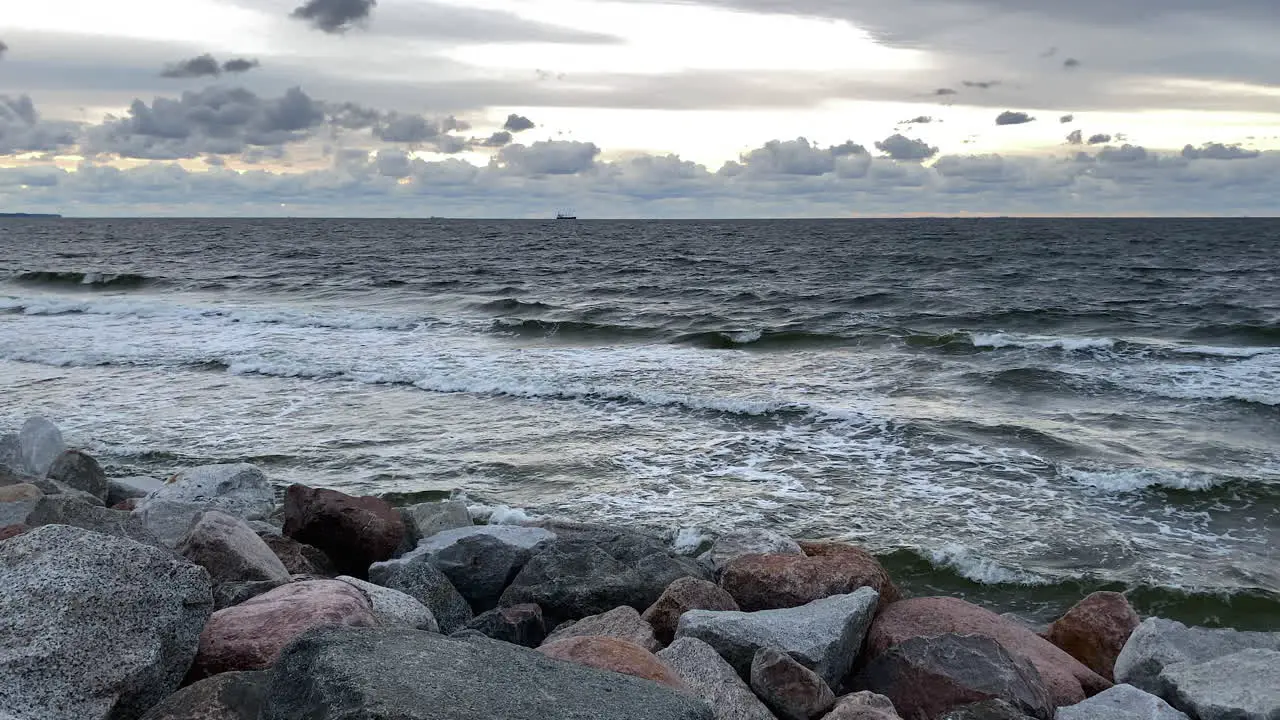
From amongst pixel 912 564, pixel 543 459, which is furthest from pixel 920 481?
pixel 543 459

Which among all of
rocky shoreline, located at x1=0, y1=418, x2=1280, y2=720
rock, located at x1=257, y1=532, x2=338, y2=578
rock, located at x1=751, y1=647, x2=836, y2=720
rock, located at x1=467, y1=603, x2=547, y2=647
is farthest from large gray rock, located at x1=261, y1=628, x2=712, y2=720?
rock, located at x1=257, y1=532, x2=338, y2=578

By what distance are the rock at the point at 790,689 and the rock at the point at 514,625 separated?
1732 millimetres

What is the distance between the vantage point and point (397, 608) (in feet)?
18.3

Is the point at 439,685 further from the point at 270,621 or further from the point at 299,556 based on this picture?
the point at 299,556

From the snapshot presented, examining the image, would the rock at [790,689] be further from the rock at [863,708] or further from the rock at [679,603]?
the rock at [679,603]

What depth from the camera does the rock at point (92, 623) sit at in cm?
383

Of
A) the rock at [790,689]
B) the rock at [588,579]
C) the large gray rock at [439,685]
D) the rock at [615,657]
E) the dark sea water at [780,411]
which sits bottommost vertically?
the dark sea water at [780,411]

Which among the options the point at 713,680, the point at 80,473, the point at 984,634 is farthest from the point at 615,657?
the point at 80,473

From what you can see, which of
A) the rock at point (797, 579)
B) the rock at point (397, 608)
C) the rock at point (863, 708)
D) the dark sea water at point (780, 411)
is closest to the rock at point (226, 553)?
the rock at point (397, 608)

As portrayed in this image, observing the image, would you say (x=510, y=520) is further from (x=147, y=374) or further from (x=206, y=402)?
(x=147, y=374)

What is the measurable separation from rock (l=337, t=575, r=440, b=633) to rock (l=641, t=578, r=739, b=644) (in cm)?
153

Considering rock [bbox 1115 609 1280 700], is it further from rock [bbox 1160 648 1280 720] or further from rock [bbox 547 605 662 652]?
rock [bbox 547 605 662 652]

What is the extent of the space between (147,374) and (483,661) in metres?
17.0

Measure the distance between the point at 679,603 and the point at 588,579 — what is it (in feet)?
3.01
